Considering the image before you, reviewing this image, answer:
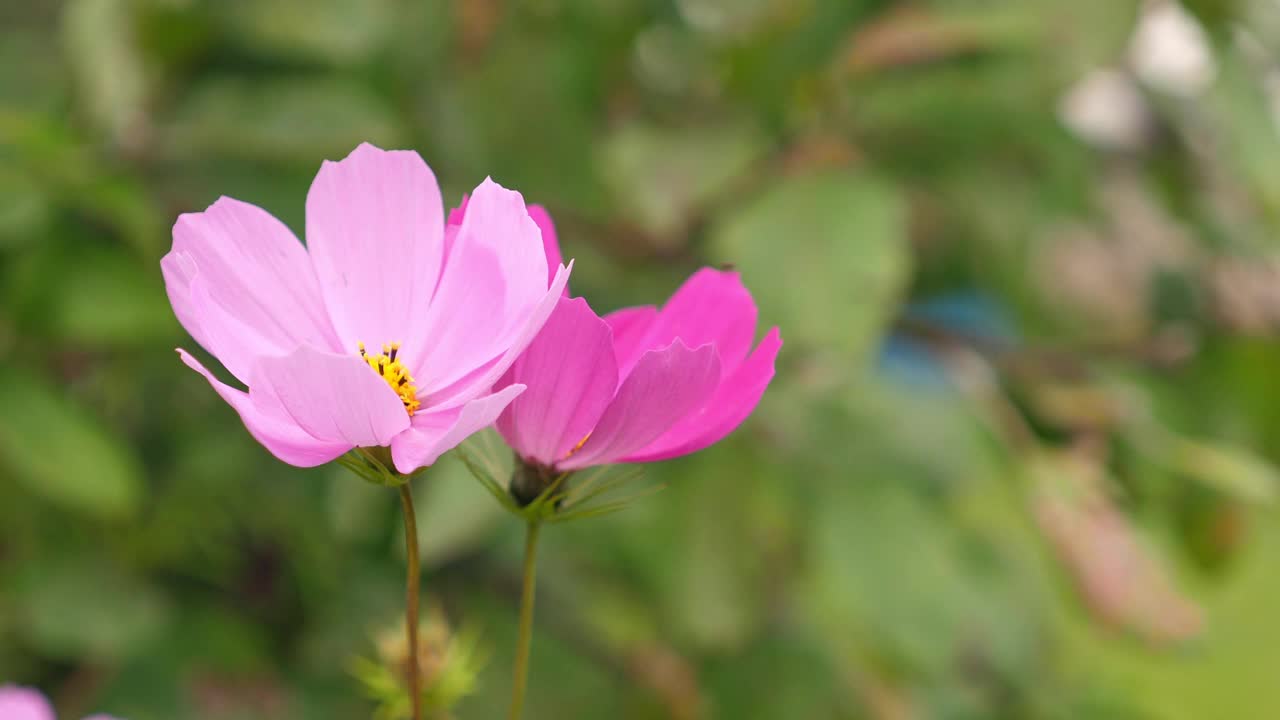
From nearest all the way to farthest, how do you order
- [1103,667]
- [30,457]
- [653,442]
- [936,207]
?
[653,442], [30,457], [936,207], [1103,667]

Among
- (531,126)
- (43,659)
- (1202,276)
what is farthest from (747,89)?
(43,659)

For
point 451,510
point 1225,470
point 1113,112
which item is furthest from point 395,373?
point 1113,112

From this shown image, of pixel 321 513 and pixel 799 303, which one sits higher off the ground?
pixel 799 303

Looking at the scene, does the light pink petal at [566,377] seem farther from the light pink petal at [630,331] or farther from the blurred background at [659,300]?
the blurred background at [659,300]

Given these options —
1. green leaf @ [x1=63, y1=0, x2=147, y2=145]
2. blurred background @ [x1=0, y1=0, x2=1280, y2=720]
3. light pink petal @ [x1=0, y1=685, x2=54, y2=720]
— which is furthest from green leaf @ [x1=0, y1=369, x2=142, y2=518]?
light pink petal @ [x1=0, y1=685, x2=54, y2=720]

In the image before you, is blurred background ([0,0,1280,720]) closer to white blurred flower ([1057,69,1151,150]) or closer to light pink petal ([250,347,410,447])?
white blurred flower ([1057,69,1151,150])

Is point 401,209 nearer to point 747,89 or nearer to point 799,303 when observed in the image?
point 799,303

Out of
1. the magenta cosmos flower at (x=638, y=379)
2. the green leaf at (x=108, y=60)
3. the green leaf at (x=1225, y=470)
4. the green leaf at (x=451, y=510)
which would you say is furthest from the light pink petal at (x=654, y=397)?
the green leaf at (x=1225, y=470)
